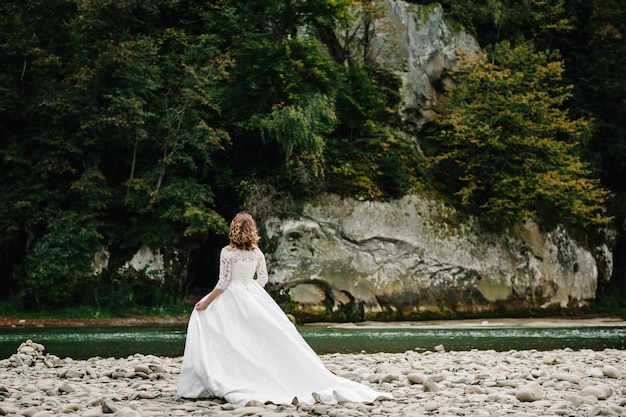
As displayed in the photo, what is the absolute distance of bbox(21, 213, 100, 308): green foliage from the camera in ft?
92.5

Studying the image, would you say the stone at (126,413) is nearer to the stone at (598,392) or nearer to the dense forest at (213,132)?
the stone at (598,392)

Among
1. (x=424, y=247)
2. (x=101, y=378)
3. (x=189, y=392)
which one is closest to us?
(x=189, y=392)

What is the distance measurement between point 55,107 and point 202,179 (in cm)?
669

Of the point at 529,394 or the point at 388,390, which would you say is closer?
the point at 529,394

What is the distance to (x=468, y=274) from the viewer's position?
3180cm

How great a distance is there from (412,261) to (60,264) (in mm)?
13867

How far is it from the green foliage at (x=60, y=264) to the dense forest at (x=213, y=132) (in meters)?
0.06

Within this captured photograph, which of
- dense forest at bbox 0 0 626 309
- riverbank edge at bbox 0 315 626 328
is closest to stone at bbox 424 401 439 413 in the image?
riverbank edge at bbox 0 315 626 328

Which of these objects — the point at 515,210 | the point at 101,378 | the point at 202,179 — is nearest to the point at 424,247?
the point at 515,210

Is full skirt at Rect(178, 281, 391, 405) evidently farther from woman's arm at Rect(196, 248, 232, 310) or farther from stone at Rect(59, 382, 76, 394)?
stone at Rect(59, 382, 76, 394)

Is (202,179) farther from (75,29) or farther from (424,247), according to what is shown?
(424,247)

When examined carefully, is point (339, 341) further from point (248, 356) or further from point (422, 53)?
point (422, 53)

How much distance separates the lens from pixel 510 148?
108 feet

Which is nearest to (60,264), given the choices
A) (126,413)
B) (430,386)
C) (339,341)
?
(339,341)
